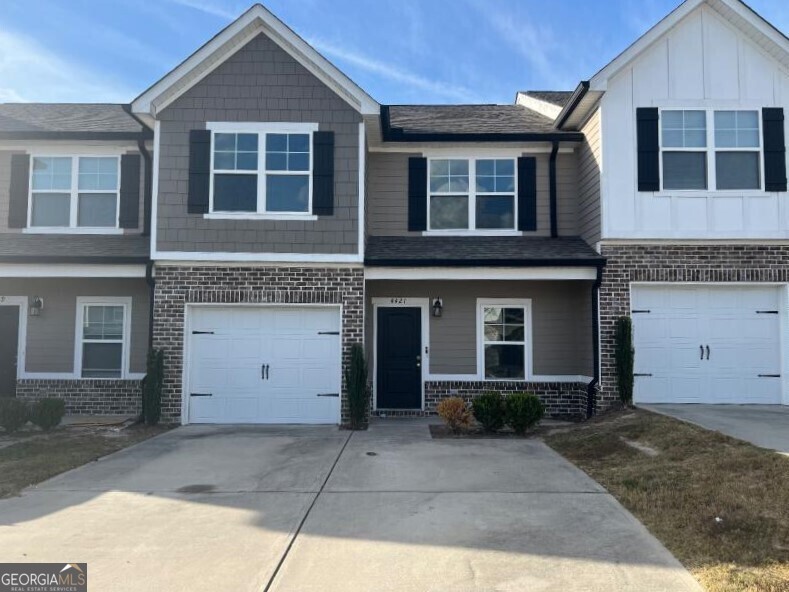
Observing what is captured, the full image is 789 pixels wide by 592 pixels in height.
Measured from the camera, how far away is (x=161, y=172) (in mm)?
10594

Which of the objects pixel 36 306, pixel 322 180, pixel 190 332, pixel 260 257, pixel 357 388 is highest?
pixel 322 180

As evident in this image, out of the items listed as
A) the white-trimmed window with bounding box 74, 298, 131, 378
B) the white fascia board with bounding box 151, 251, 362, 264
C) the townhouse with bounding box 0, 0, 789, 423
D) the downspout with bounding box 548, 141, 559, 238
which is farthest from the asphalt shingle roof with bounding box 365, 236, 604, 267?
the white-trimmed window with bounding box 74, 298, 131, 378

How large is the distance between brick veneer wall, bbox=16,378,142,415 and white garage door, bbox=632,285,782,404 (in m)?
9.54

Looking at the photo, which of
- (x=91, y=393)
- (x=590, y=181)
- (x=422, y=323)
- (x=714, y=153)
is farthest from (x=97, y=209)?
(x=714, y=153)

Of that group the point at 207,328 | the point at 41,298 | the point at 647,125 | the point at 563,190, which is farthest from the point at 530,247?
the point at 41,298

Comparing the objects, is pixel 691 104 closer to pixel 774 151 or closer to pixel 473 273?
pixel 774 151

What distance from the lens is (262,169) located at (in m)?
10.7

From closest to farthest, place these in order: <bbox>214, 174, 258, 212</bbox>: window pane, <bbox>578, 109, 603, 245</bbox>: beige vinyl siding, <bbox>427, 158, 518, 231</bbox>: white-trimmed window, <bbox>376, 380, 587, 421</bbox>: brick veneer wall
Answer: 1. <bbox>214, 174, 258, 212</bbox>: window pane
2. <bbox>578, 109, 603, 245</bbox>: beige vinyl siding
3. <bbox>376, 380, 587, 421</bbox>: brick veneer wall
4. <bbox>427, 158, 518, 231</bbox>: white-trimmed window

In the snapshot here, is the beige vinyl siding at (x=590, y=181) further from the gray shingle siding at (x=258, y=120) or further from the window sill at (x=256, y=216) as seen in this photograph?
the window sill at (x=256, y=216)

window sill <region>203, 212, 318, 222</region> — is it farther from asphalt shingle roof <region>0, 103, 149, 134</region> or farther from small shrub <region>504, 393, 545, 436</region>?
small shrub <region>504, 393, 545, 436</region>

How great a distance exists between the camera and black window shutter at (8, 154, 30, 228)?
39.0 feet

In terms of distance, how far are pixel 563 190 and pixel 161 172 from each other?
304 inches

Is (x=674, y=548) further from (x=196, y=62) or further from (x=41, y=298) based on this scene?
(x=41, y=298)

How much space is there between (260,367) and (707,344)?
8026 millimetres
